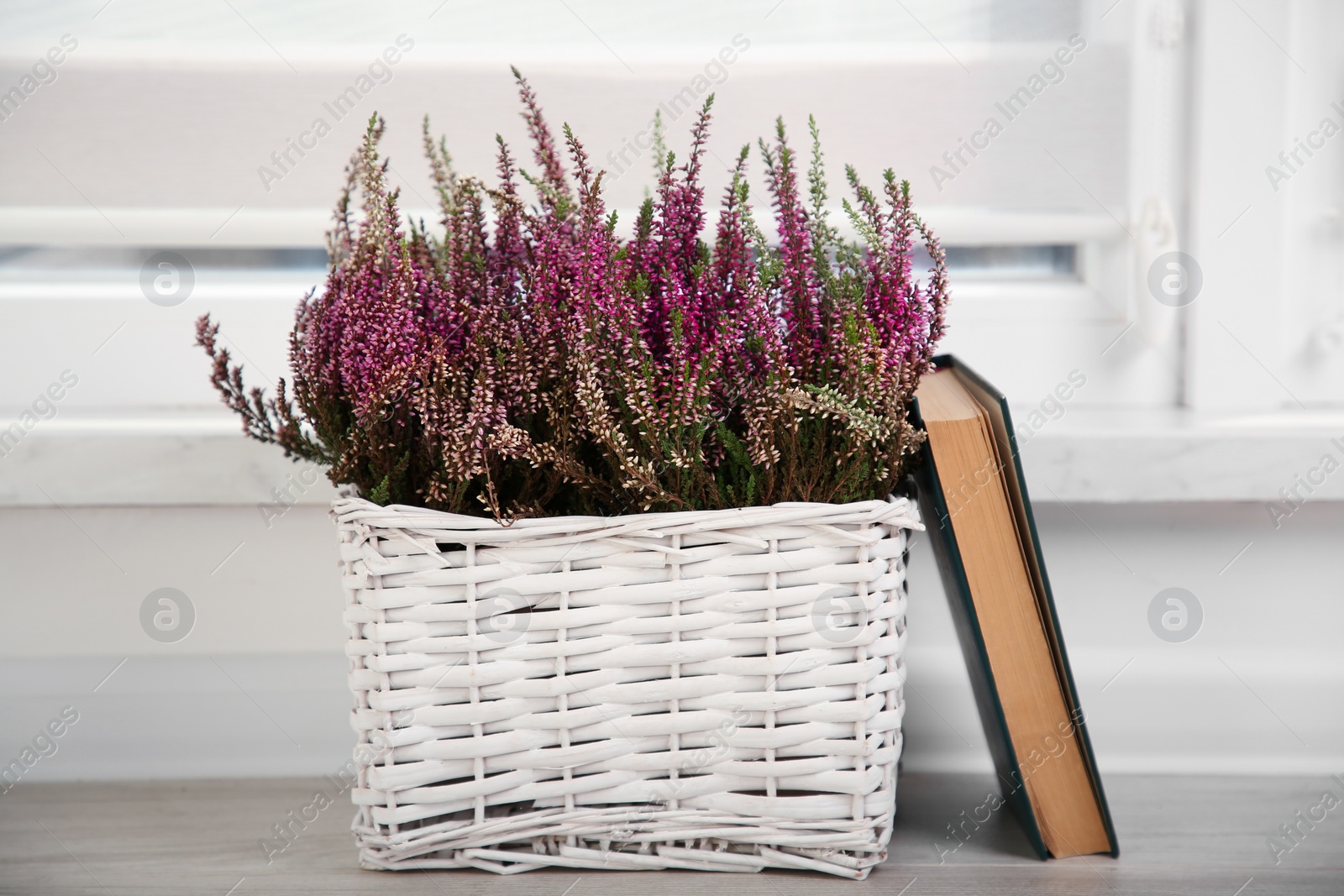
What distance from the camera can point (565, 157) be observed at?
1.00 m

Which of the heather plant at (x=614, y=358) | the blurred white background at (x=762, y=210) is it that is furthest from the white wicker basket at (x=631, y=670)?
the blurred white background at (x=762, y=210)

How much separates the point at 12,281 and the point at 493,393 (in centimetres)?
73

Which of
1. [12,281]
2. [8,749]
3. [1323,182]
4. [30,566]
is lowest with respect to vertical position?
[8,749]

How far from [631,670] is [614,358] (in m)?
0.20

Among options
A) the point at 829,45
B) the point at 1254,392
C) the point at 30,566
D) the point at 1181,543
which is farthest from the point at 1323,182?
the point at 30,566

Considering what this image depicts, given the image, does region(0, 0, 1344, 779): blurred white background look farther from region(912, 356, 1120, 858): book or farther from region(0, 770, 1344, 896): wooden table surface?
region(912, 356, 1120, 858): book

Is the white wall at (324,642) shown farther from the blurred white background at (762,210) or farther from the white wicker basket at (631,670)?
the white wicker basket at (631,670)

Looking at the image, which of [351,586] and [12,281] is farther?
[12,281]

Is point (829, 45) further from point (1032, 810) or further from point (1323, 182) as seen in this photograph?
point (1032, 810)

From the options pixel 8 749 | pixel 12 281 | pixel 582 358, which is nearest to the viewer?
pixel 582 358

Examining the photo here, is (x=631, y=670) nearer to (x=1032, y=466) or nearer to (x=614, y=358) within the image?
(x=614, y=358)

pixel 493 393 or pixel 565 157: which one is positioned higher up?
pixel 565 157

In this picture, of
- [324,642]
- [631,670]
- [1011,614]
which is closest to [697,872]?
[631,670]

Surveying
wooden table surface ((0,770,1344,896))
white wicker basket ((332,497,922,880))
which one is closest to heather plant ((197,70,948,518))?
white wicker basket ((332,497,922,880))
